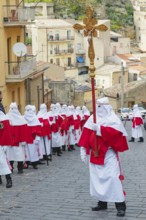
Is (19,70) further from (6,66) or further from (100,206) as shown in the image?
(100,206)

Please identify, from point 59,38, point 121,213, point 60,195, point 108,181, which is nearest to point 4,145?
point 60,195

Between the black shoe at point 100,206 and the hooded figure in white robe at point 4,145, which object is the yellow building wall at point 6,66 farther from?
the black shoe at point 100,206

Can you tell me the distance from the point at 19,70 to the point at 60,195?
24125mm

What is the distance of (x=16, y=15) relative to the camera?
3591cm

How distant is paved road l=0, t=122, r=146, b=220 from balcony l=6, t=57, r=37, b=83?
17.8 metres

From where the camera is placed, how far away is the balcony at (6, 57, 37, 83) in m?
34.8

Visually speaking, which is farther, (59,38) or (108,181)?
(59,38)

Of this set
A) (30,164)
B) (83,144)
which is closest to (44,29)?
(30,164)

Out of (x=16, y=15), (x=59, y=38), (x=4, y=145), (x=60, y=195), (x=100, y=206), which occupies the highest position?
(x=16, y=15)

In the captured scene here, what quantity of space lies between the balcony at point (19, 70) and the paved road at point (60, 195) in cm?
1778

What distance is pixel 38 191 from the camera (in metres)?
12.4

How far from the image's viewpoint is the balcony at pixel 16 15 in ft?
115

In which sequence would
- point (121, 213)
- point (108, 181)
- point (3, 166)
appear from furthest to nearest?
1. point (3, 166)
2. point (108, 181)
3. point (121, 213)

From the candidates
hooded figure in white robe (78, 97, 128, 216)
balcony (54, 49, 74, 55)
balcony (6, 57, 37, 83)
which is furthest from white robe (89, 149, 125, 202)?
balcony (54, 49, 74, 55)
